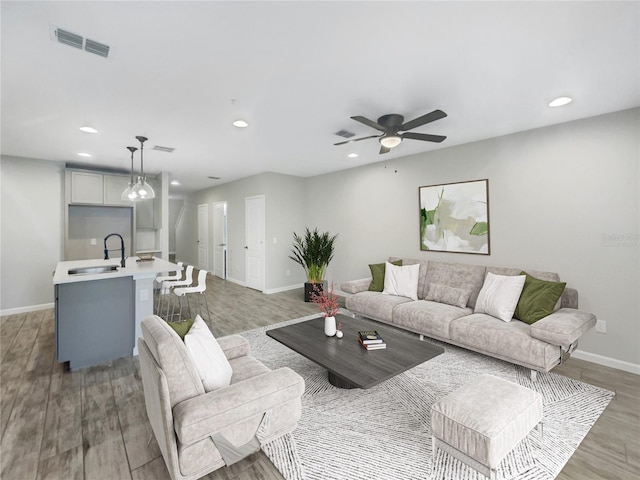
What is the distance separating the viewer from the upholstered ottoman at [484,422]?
155cm

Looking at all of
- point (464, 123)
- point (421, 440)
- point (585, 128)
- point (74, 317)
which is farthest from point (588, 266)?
point (74, 317)

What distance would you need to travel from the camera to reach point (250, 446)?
1.63 metres

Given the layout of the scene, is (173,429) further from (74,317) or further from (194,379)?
(74,317)

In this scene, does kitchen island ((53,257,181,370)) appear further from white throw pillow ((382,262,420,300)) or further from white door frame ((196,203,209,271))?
white door frame ((196,203,209,271))

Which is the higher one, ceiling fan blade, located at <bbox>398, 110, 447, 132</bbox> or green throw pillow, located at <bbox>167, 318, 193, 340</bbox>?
ceiling fan blade, located at <bbox>398, 110, 447, 132</bbox>

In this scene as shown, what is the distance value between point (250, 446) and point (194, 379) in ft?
1.64

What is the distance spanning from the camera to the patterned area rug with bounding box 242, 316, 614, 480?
5.70ft

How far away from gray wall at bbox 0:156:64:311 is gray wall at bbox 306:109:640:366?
6.11m

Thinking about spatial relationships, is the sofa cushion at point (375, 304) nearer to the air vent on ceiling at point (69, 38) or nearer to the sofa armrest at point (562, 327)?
the sofa armrest at point (562, 327)

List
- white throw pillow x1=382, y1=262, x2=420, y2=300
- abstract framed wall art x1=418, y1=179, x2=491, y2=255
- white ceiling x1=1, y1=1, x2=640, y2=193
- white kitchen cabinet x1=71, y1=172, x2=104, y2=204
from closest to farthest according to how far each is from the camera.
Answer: white ceiling x1=1, y1=1, x2=640, y2=193 → abstract framed wall art x1=418, y1=179, x2=491, y2=255 → white throw pillow x1=382, y1=262, x2=420, y2=300 → white kitchen cabinet x1=71, y1=172, x2=104, y2=204

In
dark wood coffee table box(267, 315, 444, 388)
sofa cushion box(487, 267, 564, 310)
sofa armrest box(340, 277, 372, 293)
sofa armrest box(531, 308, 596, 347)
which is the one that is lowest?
dark wood coffee table box(267, 315, 444, 388)

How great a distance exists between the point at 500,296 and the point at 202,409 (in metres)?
3.18

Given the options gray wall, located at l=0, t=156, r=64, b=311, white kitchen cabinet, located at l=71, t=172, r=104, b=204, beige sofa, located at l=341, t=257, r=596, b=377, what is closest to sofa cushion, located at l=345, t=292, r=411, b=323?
beige sofa, located at l=341, t=257, r=596, b=377

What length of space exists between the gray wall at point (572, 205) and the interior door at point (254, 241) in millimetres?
3154
